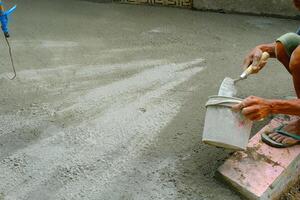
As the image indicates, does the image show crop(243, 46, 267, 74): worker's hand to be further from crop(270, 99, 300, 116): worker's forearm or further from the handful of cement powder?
crop(270, 99, 300, 116): worker's forearm

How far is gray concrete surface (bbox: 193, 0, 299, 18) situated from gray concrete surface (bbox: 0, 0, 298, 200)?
0.12 metres

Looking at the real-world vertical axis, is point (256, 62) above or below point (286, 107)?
above

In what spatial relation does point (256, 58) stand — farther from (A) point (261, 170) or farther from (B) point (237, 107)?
(A) point (261, 170)

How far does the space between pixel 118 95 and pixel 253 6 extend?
7.05 feet

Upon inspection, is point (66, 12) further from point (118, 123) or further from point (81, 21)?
point (118, 123)

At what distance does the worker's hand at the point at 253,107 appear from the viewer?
1702 millimetres

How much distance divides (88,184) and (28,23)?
2.44 m

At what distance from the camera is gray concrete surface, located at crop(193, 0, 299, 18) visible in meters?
3.93

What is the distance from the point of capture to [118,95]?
8.70ft

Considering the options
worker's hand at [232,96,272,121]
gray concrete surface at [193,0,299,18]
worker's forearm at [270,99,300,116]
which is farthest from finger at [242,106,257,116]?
gray concrete surface at [193,0,299,18]

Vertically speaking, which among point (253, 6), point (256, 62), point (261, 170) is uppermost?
point (256, 62)

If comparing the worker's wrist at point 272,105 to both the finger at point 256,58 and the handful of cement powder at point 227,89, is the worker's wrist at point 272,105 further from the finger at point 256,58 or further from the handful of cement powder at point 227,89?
the finger at point 256,58

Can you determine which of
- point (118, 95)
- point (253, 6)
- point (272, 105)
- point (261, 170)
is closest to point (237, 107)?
point (272, 105)

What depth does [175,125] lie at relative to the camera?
7.70ft
